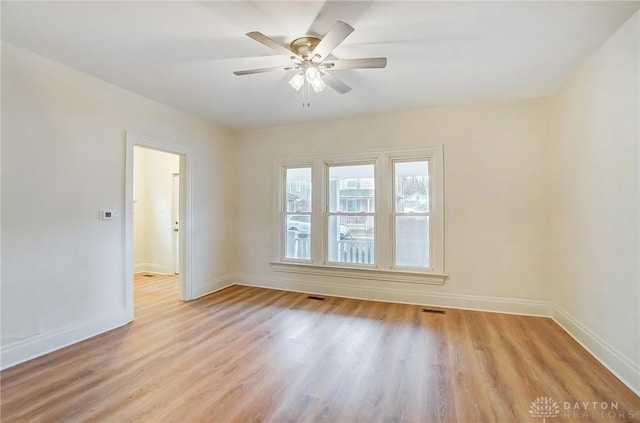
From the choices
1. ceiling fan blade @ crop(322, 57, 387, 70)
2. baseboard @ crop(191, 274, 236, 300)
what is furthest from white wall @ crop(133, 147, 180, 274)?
ceiling fan blade @ crop(322, 57, 387, 70)

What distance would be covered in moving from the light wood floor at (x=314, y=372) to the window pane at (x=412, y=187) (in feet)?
4.70

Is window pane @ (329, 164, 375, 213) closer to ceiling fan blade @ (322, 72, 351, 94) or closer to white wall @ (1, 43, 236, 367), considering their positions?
ceiling fan blade @ (322, 72, 351, 94)

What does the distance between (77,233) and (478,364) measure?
3.83 metres

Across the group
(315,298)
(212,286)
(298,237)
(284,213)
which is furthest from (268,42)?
(212,286)

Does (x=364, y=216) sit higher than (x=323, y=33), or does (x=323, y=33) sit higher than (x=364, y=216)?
(x=323, y=33)

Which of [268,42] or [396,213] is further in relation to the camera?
[396,213]

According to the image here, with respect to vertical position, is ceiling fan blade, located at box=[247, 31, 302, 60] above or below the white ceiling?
below

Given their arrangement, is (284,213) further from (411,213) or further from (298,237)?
(411,213)

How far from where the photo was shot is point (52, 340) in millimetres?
2721

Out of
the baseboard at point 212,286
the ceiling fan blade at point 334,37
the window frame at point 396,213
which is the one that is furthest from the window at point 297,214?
the ceiling fan blade at point 334,37

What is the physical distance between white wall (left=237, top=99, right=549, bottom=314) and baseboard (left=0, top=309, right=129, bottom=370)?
281cm

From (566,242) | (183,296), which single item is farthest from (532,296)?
(183,296)

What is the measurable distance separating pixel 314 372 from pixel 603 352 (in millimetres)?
2368

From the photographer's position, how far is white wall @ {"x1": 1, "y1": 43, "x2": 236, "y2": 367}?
2490 mm
